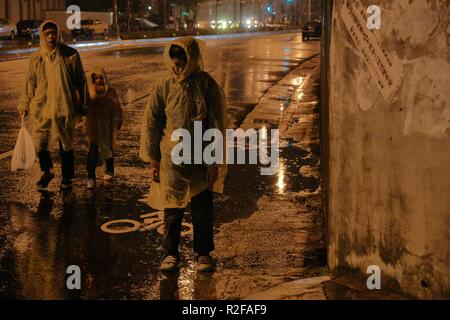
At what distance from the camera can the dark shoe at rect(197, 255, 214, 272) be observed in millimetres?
4691

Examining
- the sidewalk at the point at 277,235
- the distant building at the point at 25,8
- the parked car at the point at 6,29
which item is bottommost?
the sidewalk at the point at 277,235

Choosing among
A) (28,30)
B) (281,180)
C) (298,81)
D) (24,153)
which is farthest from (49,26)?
(28,30)

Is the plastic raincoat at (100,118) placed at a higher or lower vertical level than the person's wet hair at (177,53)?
lower

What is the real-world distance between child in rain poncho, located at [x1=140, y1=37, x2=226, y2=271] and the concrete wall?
891mm

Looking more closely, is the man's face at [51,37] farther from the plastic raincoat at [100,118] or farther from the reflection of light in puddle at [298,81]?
the reflection of light in puddle at [298,81]

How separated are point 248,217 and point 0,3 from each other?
5065cm

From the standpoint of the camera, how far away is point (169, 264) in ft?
15.4

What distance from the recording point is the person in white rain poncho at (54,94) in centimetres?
664

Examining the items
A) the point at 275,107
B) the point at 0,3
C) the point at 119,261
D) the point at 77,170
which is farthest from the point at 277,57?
the point at 0,3

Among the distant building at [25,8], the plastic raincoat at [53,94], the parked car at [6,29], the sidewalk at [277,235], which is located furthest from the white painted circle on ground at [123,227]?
the distant building at [25,8]

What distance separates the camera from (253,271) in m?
4.75

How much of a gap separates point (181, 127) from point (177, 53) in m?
0.54

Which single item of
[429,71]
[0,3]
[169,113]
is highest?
[0,3]

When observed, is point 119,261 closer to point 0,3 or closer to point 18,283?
point 18,283
